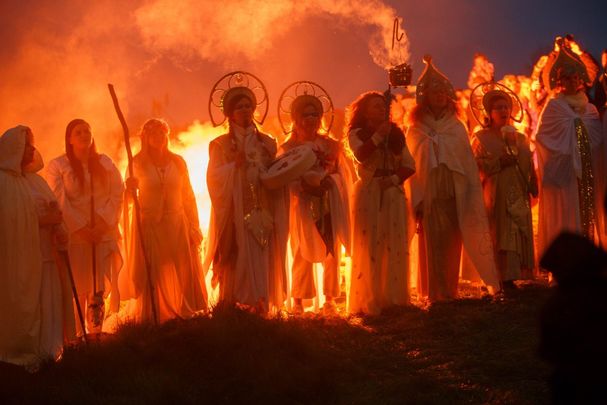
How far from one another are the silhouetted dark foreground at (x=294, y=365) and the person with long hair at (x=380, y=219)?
110cm

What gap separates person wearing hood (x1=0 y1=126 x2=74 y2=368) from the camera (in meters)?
8.99

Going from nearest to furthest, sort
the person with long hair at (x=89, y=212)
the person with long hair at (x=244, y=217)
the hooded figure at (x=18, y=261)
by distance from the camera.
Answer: the hooded figure at (x=18, y=261) → the person with long hair at (x=89, y=212) → the person with long hair at (x=244, y=217)

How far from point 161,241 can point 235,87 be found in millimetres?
1980

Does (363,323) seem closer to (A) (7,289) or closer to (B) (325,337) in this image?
(B) (325,337)

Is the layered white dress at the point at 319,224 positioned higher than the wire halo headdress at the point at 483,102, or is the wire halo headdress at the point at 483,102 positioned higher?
the wire halo headdress at the point at 483,102

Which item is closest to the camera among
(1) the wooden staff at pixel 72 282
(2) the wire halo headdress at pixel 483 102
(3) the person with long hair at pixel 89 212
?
(1) the wooden staff at pixel 72 282

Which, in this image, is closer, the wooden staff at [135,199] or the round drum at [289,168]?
the wooden staff at [135,199]

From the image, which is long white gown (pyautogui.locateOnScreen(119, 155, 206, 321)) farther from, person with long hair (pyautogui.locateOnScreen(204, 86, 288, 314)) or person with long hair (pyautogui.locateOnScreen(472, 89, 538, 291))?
person with long hair (pyautogui.locateOnScreen(472, 89, 538, 291))

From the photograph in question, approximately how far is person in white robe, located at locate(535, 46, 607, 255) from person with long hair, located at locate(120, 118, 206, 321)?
4546 mm

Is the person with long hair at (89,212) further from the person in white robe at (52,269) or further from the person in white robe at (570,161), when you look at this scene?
the person in white robe at (570,161)

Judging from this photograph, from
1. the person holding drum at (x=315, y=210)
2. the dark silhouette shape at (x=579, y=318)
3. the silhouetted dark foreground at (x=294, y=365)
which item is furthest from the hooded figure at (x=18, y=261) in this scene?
the dark silhouette shape at (x=579, y=318)

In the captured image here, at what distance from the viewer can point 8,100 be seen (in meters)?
16.2

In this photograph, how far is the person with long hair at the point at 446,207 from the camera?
459 inches

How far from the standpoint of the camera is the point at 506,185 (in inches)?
474
